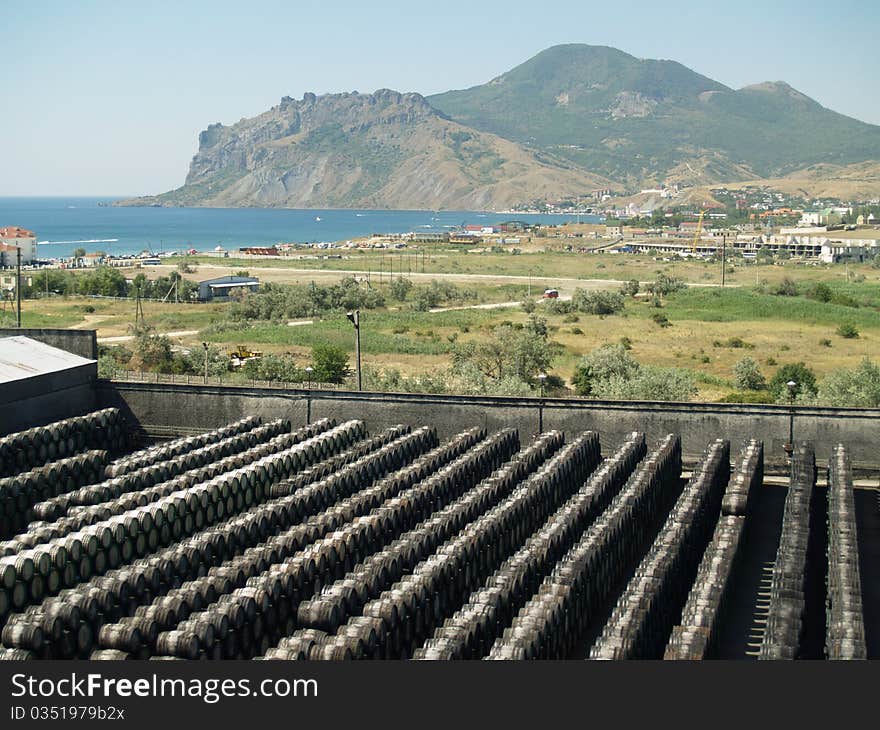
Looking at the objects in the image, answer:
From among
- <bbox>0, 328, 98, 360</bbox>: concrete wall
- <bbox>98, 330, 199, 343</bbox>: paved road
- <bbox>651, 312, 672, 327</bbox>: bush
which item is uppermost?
<bbox>0, 328, 98, 360</bbox>: concrete wall

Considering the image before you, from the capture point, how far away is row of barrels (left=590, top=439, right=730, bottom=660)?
1634cm

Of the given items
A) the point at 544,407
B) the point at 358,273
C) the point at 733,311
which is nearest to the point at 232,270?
the point at 358,273

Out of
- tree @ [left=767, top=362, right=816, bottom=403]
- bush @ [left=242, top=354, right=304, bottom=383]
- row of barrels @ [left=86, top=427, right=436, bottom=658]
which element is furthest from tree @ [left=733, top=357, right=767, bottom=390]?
row of barrels @ [left=86, top=427, right=436, bottom=658]

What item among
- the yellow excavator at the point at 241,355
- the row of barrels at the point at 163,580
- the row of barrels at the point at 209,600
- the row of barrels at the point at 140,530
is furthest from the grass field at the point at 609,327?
the row of barrels at the point at 163,580

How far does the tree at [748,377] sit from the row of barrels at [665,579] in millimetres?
22011

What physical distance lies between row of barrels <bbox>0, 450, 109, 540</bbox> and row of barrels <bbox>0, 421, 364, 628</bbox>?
340 centimetres

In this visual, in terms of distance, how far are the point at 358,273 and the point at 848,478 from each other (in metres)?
87.9

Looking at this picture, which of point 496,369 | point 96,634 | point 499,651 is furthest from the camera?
point 496,369

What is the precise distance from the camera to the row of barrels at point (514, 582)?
16.2 m

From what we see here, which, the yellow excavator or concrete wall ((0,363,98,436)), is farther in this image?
the yellow excavator

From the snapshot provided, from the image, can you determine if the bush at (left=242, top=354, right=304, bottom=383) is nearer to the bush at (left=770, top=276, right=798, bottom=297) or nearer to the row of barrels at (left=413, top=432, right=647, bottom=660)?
the row of barrels at (left=413, top=432, right=647, bottom=660)

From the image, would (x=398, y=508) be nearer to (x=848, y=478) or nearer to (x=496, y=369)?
(x=848, y=478)

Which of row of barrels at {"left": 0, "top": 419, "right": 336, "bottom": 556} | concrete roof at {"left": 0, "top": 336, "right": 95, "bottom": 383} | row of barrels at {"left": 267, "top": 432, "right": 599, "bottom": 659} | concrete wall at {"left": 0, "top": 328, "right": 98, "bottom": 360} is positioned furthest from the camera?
concrete wall at {"left": 0, "top": 328, "right": 98, "bottom": 360}

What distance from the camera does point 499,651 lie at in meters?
15.5
